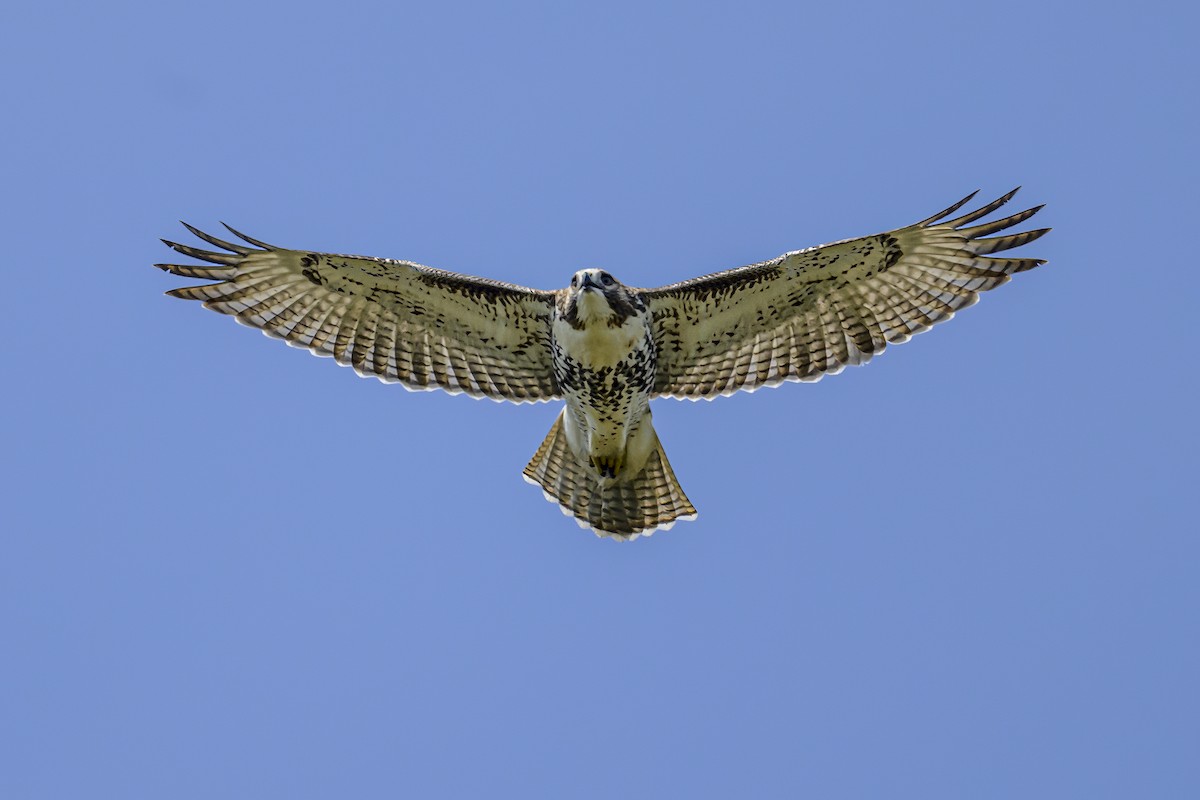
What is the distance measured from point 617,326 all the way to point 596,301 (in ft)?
1.11

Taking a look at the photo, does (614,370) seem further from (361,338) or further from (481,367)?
(361,338)

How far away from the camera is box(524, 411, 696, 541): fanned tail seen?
14008mm

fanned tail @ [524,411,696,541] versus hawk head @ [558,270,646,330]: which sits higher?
hawk head @ [558,270,646,330]

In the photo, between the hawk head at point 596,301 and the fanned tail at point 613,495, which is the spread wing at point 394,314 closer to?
the fanned tail at point 613,495

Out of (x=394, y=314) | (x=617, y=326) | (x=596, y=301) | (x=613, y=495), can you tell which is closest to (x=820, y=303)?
(x=617, y=326)

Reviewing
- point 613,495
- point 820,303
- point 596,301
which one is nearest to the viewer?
point 596,301

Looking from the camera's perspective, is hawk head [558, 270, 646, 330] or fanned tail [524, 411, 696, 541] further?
fanned tail [524, 411, 696, 541]

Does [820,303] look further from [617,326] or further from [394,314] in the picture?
[394,314]

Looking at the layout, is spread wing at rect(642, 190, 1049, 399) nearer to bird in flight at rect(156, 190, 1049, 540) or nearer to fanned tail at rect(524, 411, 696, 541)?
bird in flight at rect(156, 190, 1049, 540)

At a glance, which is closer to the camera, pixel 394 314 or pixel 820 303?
pixel 820 303

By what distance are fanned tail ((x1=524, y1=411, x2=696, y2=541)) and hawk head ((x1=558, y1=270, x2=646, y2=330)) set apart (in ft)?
6.02

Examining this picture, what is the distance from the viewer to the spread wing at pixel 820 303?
13.0 metres

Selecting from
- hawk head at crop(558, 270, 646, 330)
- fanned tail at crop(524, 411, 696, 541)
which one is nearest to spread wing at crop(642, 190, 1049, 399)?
hawk head at crop(558, 270, 646, 330)

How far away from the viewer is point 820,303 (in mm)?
13469
